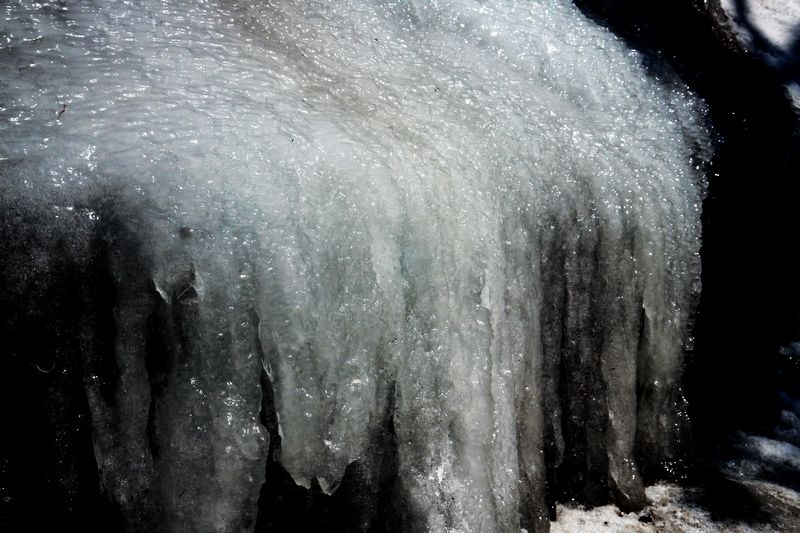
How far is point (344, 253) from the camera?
172cm

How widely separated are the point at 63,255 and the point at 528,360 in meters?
1.25

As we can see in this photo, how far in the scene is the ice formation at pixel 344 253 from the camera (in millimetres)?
1537

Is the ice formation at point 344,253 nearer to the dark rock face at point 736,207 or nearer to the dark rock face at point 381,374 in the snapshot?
the dark rock face at point 381,374

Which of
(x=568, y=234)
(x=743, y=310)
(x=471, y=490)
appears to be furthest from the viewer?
(x=743, y=310)

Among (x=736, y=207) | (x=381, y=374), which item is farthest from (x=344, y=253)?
(x=736, y=207)

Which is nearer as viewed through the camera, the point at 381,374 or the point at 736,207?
the point at 381,374

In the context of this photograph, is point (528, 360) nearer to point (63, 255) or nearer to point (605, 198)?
point (605, 198)

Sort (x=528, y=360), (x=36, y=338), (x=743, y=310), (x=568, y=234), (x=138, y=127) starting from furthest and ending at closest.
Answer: (x=743, y=310), (x=568, y=234), (x=528, y=360), (x=138, y=127), (x=36, y=338)

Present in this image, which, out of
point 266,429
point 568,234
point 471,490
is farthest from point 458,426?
point 568,234

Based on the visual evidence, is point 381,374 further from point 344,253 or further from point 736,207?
point 736,207

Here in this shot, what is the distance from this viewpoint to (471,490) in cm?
180

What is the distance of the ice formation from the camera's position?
154 cm

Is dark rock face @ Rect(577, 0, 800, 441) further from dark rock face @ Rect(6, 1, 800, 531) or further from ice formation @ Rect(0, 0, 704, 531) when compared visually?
ice formation @ Rect(0, 0, 704, 531)

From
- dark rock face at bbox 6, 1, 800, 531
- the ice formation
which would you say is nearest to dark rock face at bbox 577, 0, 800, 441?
dark rock face at bbox 6, 1, 800, 531
